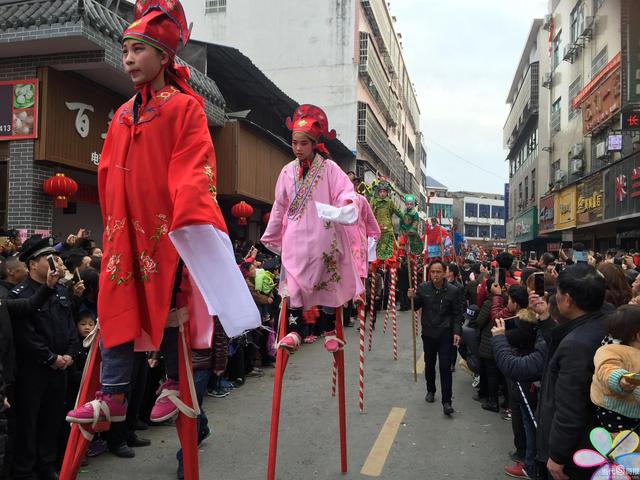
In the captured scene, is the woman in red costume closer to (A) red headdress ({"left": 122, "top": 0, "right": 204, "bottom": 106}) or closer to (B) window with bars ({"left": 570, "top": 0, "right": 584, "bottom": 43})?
(A) red headdress ({"left": 122, "top": 0, "right": 204, "bottom": 106})

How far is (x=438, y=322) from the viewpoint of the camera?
676cm

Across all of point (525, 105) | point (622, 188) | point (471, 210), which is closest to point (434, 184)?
point (471, 210)

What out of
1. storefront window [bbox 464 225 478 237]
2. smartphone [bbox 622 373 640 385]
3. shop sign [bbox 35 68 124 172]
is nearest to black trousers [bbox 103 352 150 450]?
smartphone [bbox 622 373 640 385]

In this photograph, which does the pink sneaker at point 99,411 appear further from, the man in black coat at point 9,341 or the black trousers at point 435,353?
the black trousers at point 435,353

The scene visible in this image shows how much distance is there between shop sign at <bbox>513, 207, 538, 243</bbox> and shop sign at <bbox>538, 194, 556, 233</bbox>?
10.3 ft

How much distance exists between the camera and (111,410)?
2.28 m

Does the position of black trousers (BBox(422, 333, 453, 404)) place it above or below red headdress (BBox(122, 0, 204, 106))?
below

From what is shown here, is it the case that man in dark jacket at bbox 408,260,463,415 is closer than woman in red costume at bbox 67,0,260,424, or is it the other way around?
woman in red costume at bbox 67,0,260,424

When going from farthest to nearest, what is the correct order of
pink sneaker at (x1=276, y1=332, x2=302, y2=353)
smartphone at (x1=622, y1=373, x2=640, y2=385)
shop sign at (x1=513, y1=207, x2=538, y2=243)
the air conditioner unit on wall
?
shop sign at (x1=513, y1=207, x2=538, y2=243)
the air conditioner unit on wall
pink sneaker at (x1=276, y1=332, x2=302, y2=353)
smartphone at (x1=622, y1=373, x2=640, y2=385)

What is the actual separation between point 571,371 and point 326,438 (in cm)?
296

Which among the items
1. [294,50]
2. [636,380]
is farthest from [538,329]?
[294,50]

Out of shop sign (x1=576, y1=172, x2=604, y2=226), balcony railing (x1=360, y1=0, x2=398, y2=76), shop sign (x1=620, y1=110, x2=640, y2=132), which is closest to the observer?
shop sign (x1=620, y1=110, x2=640, y2=132)

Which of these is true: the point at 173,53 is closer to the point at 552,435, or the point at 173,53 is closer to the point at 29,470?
the point at 552,435

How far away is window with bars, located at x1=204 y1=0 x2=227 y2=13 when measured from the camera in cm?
2741
